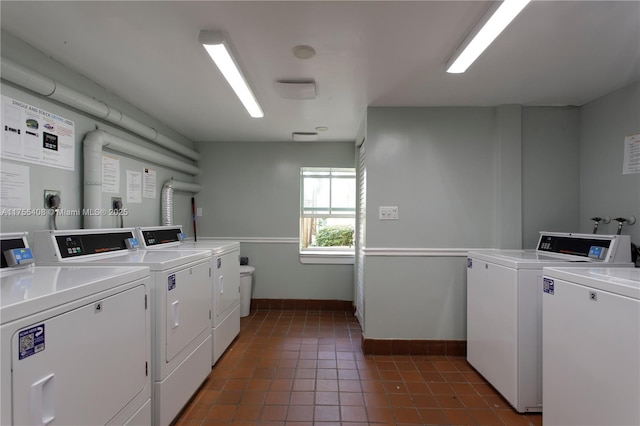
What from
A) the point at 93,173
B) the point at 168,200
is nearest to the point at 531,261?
the point at 93,173

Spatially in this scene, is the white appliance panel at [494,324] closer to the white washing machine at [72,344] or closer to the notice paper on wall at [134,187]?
the white washing machine at [72,344]

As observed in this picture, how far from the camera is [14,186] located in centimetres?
176

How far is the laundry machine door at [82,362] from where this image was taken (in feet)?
3.14

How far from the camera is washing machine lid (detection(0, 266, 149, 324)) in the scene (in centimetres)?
95

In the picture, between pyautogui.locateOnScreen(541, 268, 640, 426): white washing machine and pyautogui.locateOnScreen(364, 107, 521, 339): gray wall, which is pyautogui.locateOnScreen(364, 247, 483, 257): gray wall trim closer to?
pyautogui.locateOnScreen(364, 107, 521, 339): gray wall

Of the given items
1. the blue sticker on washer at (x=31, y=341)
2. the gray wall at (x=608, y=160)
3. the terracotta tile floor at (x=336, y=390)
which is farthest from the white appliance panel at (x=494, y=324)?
the blue sticker on washer at (x=31, y=341)

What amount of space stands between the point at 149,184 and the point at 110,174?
583 millimetres

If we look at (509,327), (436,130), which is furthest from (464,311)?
(436,130)

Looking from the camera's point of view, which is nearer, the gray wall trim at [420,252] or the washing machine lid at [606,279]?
the washing machine lid at [606,279]

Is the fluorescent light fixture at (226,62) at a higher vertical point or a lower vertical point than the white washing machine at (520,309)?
higher

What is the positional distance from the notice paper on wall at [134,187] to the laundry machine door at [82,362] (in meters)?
1.63

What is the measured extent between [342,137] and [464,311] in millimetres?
2665

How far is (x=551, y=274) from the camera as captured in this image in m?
1.70

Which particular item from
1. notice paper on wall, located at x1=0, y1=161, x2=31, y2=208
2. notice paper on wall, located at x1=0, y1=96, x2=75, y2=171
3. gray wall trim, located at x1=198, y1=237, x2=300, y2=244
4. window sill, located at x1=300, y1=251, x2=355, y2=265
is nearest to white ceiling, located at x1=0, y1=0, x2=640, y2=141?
notice paper on wall, located at x1=0, y1=96, x2=75, y2=171
